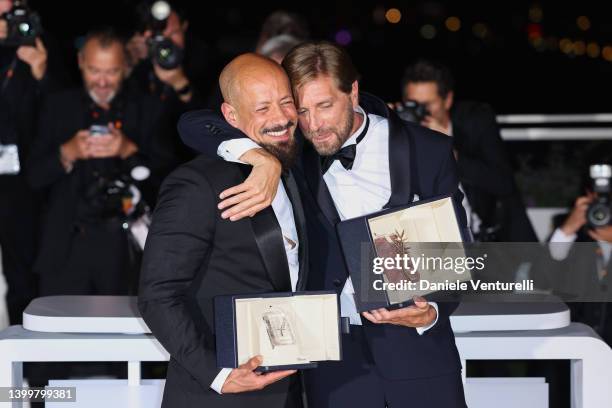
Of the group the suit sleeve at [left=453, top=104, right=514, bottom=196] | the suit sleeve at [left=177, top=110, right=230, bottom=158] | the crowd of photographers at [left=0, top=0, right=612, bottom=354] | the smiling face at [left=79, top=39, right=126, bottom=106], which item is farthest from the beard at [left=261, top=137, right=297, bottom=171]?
the suit sleeve at [left=453, top=104, right=514, bottom=196]

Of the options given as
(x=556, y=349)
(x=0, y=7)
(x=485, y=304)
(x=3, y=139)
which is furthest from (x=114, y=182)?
(x=556, y=349)

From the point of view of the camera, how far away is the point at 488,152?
488 cm

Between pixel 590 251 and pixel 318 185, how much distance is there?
5.81 feet

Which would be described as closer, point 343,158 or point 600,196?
point 343,158

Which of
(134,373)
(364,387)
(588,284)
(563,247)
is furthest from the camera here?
(563,247)

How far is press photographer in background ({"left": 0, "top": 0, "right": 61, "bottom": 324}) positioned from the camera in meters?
4.81

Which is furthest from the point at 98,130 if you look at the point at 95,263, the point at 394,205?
the point at 394,205

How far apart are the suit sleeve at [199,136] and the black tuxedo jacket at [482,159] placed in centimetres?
199

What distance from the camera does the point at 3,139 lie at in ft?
15.7

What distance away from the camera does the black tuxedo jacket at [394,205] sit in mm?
2893

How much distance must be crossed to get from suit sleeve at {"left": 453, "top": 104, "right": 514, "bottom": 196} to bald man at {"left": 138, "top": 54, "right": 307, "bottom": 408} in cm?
214

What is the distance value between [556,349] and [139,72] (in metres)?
2.63

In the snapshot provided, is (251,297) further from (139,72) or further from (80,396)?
(139,72)

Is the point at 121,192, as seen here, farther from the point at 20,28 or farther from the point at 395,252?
the point at 395,252
